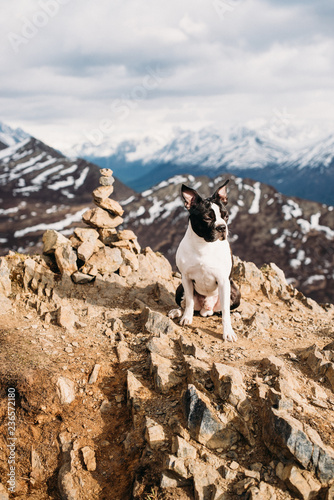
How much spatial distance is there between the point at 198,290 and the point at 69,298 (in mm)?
3973

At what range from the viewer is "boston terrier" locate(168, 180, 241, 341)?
26.9 ft

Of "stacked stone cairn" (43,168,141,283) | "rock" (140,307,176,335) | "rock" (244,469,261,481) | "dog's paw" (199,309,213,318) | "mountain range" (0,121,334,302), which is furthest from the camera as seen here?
"mountain range" (0,121,334,302)

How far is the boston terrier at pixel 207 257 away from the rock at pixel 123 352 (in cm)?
164

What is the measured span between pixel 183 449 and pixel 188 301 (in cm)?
409

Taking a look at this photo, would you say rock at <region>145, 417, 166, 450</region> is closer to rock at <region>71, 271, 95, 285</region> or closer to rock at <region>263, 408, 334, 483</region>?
rock at <region>263, 408, 334, 483</region>

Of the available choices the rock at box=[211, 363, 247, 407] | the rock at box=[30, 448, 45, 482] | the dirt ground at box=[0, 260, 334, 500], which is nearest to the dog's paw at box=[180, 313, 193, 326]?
the dirt ground at box=[0, 260, 334, 500]

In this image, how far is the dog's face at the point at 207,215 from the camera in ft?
26.7

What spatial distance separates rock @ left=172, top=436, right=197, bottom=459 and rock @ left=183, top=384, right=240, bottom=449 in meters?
0.25

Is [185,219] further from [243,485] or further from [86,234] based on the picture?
[243,485]

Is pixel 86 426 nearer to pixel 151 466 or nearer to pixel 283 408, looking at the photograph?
pixel 151 466

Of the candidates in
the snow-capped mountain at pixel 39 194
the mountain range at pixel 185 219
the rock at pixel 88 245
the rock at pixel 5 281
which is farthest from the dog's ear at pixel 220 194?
the snow-capped mountain at pixel 39 194

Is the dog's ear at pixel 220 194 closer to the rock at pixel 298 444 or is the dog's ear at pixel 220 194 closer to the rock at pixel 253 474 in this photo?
the rock at pixel 298 444

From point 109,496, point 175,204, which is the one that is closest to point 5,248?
point 175,204

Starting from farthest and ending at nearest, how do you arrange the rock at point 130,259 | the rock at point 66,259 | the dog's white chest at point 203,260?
the rock at point 130,259 < the rock at point 66,259 < the dog's white chest at point 203,260
